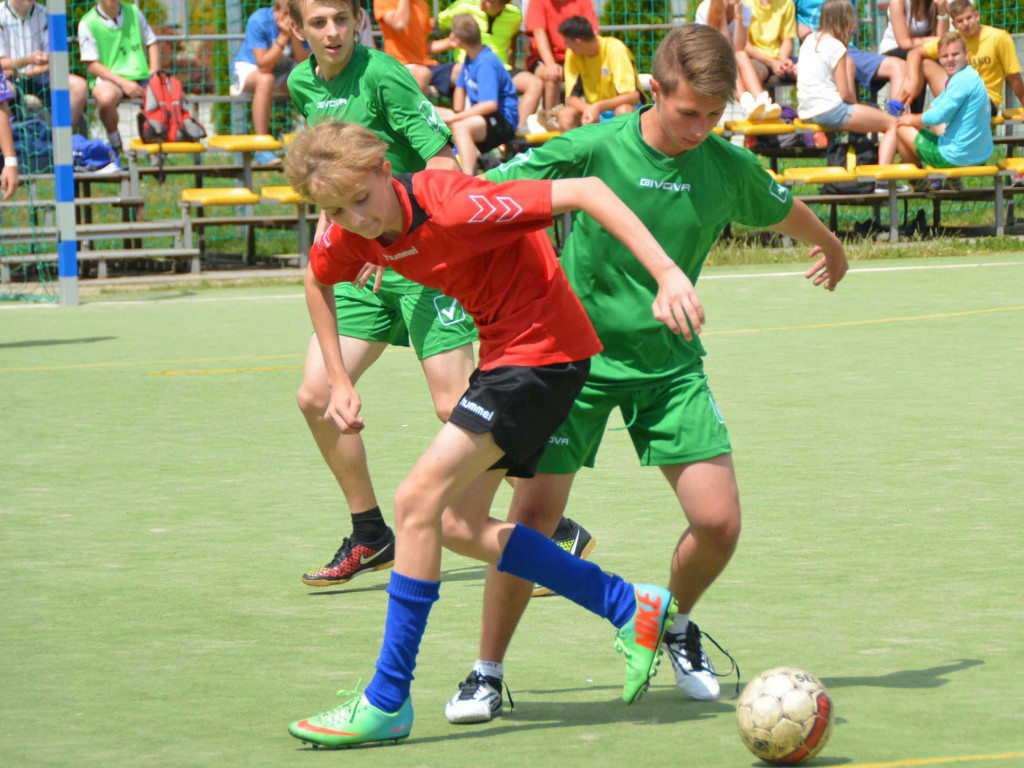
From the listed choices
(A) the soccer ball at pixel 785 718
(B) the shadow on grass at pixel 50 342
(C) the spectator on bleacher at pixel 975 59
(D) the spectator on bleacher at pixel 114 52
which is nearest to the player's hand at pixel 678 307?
(A) the soccer ball at pixel 785 718

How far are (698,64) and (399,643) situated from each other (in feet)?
5.27

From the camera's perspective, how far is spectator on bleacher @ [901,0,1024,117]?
1777 cm

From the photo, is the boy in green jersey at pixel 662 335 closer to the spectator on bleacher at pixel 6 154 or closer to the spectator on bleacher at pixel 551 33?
the spectator on bleacher at pixel 6 154

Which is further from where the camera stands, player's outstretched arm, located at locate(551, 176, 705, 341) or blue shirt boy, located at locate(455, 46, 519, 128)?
blue shirt boy, located at locate(455, 46, 519, 128)

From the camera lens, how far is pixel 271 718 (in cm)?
408

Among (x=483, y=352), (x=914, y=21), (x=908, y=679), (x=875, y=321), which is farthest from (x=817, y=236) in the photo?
(x=914, y=21)

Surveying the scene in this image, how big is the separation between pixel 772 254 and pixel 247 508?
36.8ft

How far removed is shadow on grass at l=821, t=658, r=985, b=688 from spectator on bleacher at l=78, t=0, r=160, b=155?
14309 millimetres

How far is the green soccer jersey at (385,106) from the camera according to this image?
5.85 m

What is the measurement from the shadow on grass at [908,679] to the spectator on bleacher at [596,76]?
12842 millimetres

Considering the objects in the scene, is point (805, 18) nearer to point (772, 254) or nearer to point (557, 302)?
point (772, 254)

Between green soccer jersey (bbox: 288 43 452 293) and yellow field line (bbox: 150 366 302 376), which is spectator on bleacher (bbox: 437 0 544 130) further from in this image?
green soccer jersey (bbox: 288 43 452 293)

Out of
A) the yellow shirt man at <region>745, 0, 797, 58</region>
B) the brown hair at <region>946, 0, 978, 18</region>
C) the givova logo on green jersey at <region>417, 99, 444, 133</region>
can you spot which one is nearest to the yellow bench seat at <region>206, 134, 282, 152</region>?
the yellow shirt man at <region>745, 0, 797, 58</region>

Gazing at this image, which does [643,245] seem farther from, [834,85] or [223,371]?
[834,85]
